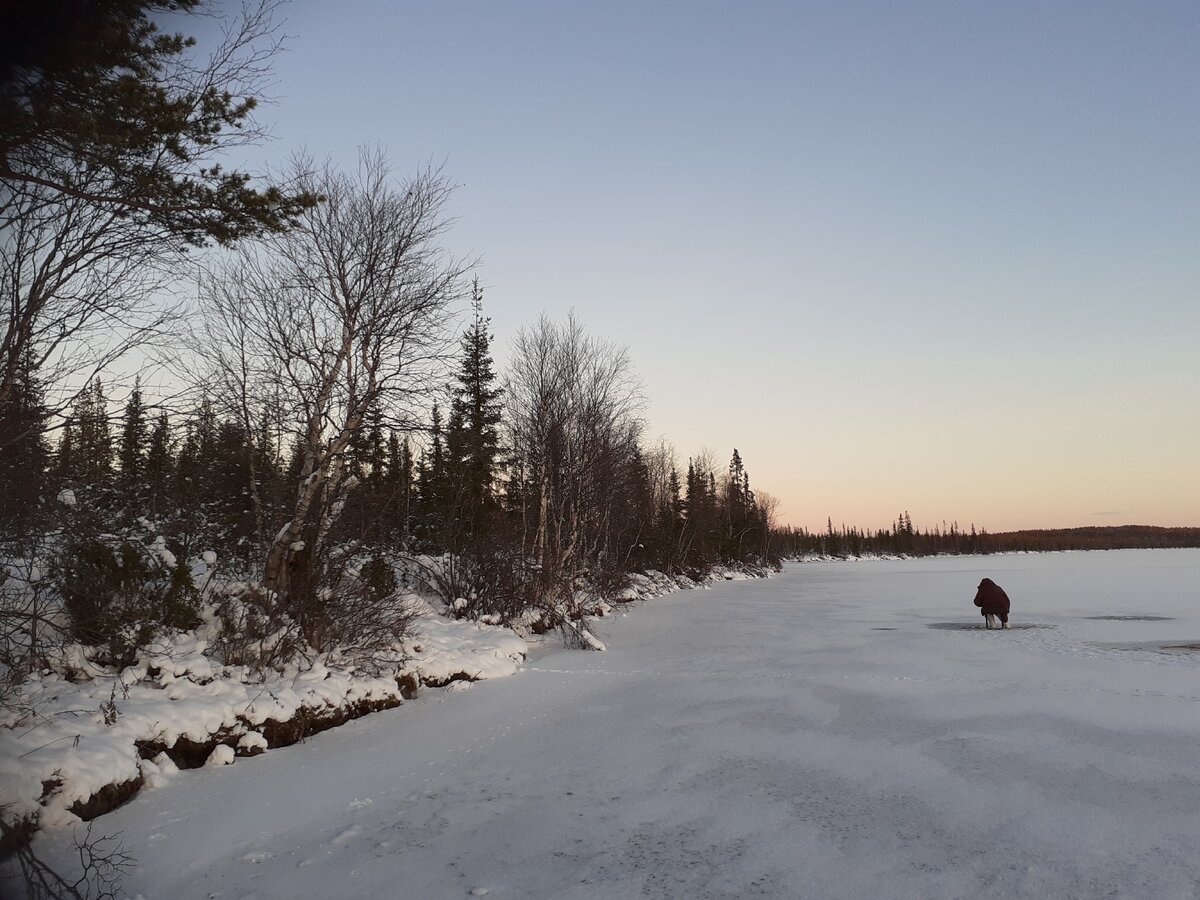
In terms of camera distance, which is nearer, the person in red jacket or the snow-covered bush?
the snow-covered bush

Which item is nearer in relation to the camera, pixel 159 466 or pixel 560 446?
pixel 159 466

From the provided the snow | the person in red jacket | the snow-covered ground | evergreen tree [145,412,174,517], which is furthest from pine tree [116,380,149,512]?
the person in red jacket

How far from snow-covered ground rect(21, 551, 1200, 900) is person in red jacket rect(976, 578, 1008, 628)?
4953 millimetres

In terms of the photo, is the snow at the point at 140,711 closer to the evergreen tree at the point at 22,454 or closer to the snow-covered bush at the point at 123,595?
the snow-covered bush at the point at 123,595

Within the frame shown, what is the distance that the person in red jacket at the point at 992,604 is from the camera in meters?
16.2

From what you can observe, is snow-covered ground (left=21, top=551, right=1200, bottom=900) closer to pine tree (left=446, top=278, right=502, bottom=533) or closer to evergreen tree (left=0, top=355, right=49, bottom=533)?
evergreen tree (left=0, top=355, right=49, bottom=533)

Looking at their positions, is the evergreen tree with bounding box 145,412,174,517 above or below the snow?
above

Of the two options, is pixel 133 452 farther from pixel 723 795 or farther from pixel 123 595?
pixel 723 795

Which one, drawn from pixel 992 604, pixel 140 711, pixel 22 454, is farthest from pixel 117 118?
pixel 992 604

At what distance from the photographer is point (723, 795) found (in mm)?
5691

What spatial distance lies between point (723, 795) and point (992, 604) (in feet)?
44.8

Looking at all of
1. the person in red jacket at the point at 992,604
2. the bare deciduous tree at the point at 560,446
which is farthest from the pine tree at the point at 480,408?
the person in red jacket at the point at 992,604

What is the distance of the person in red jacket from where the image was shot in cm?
1625

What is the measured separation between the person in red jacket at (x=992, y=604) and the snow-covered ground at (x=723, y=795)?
16.3ft
